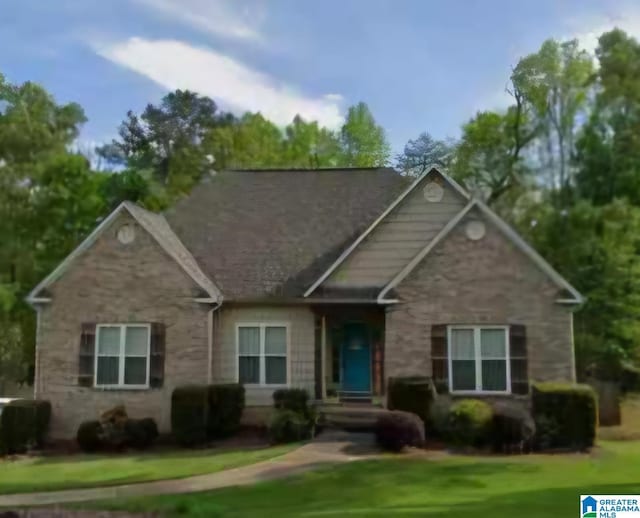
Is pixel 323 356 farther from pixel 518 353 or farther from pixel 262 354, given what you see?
pixel 518 353

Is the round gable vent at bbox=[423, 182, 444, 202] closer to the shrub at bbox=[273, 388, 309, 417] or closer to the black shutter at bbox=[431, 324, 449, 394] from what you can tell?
the black shutter at bbox=[431, 324, 449, 394]

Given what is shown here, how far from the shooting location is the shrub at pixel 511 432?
1515 cm

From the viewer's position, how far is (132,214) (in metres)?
18.7

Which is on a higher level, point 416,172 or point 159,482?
point 416,172

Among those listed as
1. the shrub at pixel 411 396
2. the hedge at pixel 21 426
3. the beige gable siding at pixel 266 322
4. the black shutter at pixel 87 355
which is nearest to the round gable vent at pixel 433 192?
the beige gable siding at pixel 266 322

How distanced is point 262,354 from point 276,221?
4.34m

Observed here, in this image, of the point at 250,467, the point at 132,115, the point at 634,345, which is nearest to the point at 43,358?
the point at 250,467

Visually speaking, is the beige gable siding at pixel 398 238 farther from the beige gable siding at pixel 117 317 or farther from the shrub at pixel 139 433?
the shrub at pixel 139 433

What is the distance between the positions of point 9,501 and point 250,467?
164 inches

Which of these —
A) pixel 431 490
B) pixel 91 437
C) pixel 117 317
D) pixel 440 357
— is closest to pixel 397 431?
pixel 440 357

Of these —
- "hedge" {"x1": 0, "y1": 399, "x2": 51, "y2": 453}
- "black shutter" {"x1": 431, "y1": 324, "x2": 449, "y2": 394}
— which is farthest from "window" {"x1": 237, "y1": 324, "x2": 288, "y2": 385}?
"hedge" {"x1": 0, "y1": 399, "x2": 51, "y2": 453}

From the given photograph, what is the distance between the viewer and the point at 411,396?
54.9 ft

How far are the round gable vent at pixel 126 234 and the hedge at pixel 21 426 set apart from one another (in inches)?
171

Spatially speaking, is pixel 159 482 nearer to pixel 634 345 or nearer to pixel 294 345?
pixel 294 345
